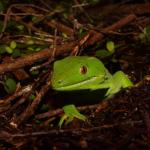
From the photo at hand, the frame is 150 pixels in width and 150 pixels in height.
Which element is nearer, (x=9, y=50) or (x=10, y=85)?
(x=10, y=85)

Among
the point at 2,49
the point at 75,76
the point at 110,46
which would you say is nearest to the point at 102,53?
the point at 110,46

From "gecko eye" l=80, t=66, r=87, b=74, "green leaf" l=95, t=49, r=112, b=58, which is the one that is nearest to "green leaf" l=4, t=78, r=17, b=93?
"gecko eye" l=80, t=66, r=87, b=74

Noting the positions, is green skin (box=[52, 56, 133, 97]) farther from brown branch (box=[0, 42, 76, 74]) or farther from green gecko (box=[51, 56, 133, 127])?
brown branch (box=[0, 42, 76, 74])

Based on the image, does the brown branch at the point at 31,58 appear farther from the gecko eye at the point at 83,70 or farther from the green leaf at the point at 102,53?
the gecko eye at the point at 83,70

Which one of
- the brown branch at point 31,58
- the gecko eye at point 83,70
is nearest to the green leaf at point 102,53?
the brown branch at point 31,58

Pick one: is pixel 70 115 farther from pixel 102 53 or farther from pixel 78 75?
pixel 102 53

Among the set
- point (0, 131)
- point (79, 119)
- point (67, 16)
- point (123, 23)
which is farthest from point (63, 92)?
point (67, 16)
